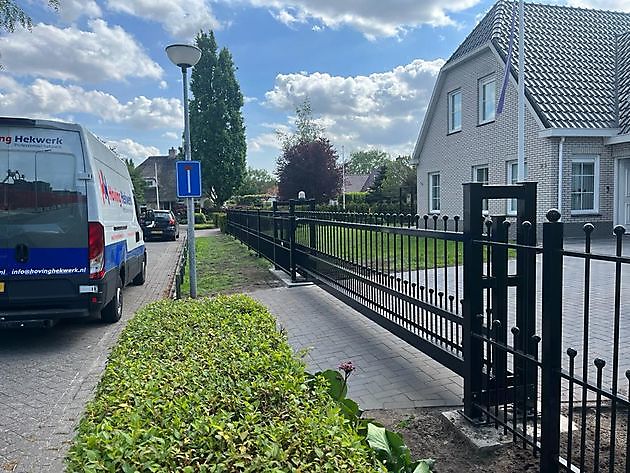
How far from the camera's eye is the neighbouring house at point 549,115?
605 inches

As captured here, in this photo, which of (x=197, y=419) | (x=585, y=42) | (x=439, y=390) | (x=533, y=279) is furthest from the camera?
(x=585, y=42)

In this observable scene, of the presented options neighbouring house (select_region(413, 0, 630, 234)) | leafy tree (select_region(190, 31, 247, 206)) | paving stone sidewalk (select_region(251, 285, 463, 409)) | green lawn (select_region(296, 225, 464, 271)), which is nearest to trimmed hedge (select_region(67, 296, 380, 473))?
paving stone sidewalk (select_region(251, 285, 463, 409))

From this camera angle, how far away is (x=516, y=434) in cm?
299

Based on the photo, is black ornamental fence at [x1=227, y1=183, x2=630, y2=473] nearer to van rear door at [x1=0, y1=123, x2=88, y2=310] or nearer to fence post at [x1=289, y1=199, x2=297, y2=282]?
van rear door at [x1=0, y1=123, x2=88, y2=310]

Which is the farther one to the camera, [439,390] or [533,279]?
[439,390]

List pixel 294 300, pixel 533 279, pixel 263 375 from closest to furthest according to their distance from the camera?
pixel 263 375
pixel 533 279
pixel 294 300

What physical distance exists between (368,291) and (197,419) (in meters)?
3.94

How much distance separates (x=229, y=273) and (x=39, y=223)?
6081mm

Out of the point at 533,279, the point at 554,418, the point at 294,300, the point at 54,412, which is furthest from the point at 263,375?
the point at 294,300

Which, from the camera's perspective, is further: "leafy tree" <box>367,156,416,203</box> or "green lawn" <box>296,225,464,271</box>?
"leafy tree" <box>367,156,416,203</box>

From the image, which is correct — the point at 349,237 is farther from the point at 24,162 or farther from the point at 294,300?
the point at 24,162

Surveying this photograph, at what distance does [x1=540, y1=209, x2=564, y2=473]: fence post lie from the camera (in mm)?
2633

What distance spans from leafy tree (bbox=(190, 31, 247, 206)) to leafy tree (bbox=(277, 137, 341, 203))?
9.18m

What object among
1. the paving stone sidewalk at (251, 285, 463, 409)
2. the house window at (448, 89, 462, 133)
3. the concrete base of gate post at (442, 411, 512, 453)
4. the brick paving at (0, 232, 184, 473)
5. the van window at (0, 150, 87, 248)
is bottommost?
the brick paving at (0, 232, 184, 473)
